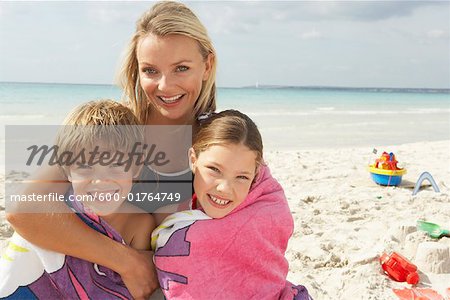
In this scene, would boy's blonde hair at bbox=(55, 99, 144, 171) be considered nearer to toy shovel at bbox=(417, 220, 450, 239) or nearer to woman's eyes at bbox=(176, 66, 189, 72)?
woman's eyes at bbox=(176, 66, 189, 72)

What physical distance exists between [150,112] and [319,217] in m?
1.93

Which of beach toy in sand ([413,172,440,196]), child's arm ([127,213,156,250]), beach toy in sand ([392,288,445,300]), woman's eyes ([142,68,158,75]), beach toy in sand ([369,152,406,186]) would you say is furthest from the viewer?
beach toy in sand ([369,152,406,186])

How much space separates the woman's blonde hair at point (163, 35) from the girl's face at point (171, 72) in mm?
32

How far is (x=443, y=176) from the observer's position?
5.42 m

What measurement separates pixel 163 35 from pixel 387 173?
3.36 metres

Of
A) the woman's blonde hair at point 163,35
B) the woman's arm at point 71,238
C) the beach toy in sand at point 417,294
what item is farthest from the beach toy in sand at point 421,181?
the woman's arm at point 71,238

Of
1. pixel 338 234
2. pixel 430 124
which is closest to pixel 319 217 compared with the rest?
pixel 338 234

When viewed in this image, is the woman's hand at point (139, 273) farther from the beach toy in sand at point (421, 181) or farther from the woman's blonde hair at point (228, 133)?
the beach toy in sand at point (421, 181)

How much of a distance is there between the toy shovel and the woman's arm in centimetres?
200

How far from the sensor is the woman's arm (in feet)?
5.59

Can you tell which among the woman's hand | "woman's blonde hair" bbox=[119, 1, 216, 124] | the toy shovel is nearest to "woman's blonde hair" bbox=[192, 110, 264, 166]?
"woman's blonde hair" bbox=[119, 1, 216, 124]

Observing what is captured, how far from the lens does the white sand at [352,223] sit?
2564mm

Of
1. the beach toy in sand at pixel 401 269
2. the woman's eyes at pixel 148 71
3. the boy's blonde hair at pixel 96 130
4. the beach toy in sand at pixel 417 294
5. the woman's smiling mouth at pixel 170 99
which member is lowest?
the beach toy in sand at pixel 417 294

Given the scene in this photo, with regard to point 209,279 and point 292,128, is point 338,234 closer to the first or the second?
point 209,279
